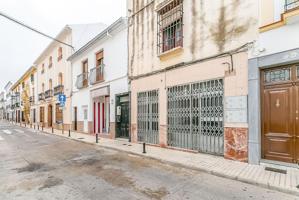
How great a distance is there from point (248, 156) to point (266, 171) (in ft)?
2.72

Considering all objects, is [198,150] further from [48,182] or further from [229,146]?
[48,182]

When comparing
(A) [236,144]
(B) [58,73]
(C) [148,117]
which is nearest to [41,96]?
(B) [58,73]

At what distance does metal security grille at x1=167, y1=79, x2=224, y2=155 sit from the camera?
22.6 feet

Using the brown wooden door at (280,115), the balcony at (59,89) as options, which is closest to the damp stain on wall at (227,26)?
the brown wooden door at (280,115)

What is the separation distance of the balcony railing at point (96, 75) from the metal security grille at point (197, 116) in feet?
21.3

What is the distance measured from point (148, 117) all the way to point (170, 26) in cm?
426

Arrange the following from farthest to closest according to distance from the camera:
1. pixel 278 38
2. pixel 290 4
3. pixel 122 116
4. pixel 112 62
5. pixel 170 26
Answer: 1. pixel 112 62
2. pixel 122 116
3. pixel 170 26
4. pixel 278 38
5. pixel 290 4

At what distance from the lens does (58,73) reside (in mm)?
21250

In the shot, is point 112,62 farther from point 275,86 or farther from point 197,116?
point 275,86

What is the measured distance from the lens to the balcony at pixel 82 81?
15.9m

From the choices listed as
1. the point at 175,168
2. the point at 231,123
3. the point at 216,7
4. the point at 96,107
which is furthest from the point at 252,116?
the point at 96,107

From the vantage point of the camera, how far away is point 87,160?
23.7 feet

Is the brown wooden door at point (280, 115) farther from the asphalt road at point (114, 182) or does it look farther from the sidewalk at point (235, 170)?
the asphalt road at point (114, 182)

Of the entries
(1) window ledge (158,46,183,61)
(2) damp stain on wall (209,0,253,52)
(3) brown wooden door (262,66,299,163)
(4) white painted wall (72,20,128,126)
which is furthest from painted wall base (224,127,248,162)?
(4) white painted wall (72,20,128,126)
